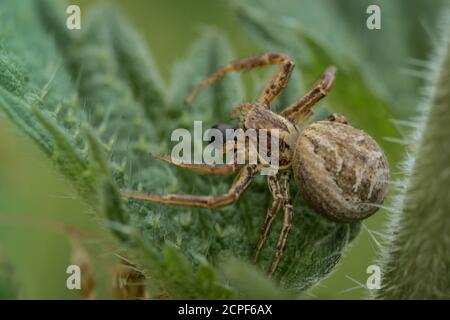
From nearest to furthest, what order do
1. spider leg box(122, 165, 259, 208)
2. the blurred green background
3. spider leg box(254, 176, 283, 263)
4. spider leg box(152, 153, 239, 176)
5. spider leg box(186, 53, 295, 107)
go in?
spider leg box(122, 165, 259, 208), spider leg box(254, 176, 283, 263), spider leg box(152, 153, 239, 176), spider leg box(186, 53, 295, 107), the blurred green background

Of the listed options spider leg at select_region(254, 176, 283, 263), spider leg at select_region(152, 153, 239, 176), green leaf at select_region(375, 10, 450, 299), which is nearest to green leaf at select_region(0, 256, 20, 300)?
spider leg at select_region(152, 153, 239, 176)

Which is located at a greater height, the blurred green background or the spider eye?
the spider eye

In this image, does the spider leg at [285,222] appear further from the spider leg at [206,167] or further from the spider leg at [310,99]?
the spider leg at [310,99]

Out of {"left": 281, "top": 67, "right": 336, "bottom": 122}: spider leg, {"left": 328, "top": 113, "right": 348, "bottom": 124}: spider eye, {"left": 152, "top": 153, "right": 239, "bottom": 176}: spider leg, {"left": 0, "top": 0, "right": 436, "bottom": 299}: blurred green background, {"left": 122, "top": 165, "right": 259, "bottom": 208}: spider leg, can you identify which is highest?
{"left": 281, "top": 67, "right": 336, "bottom": 122}: spider leg

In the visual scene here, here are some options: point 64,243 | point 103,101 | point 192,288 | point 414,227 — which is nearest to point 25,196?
point 64,243

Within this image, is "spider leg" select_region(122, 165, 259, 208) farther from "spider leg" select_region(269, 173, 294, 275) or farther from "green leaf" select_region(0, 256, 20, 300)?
"green leaf" select_region(0, 256, 20, 300)

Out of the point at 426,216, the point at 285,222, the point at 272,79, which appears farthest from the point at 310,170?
the point at 426,216
